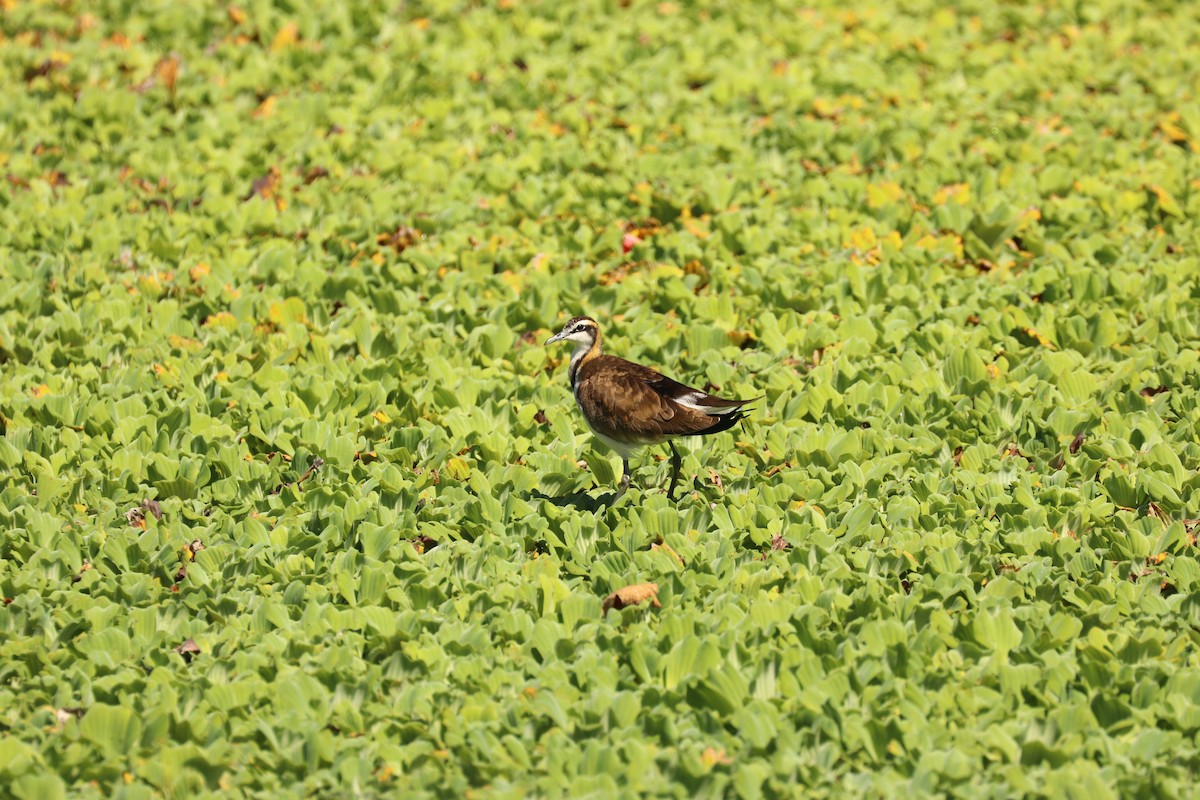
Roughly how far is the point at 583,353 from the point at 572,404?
0.45 metres

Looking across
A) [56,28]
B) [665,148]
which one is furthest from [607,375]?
[56,28]

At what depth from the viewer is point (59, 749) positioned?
15.9ft

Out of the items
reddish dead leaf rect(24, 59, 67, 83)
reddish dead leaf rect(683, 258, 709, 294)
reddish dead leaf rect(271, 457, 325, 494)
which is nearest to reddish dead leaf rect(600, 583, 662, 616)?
reddish dead leaf rect(271, 457, 325, 494)

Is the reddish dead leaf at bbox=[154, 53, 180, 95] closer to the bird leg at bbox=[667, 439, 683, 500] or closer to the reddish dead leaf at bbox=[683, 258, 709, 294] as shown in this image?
the reddish dead leaf at bbox=[683, 258, 709, 294]

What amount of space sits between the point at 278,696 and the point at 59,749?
0.69 metres

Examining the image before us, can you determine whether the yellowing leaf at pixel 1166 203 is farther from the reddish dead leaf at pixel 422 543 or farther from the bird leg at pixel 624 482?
the reddish dead leaf at pixel 422 543

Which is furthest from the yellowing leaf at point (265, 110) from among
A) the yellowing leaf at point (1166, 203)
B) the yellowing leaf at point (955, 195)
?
the yellowing leaf at point (1166, 203)

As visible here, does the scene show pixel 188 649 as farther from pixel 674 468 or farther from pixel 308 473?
pixel 674 468

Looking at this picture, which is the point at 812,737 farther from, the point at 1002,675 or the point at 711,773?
the point at 1002,675

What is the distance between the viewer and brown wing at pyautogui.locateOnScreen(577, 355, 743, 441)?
6.21 meters

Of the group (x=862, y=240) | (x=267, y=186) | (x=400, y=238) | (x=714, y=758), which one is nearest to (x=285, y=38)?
(x=267, y=186)

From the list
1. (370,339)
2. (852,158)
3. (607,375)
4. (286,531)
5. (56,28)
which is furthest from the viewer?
(56,28)

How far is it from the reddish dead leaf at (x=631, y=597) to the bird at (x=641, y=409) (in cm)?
77

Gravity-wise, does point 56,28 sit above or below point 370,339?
above
